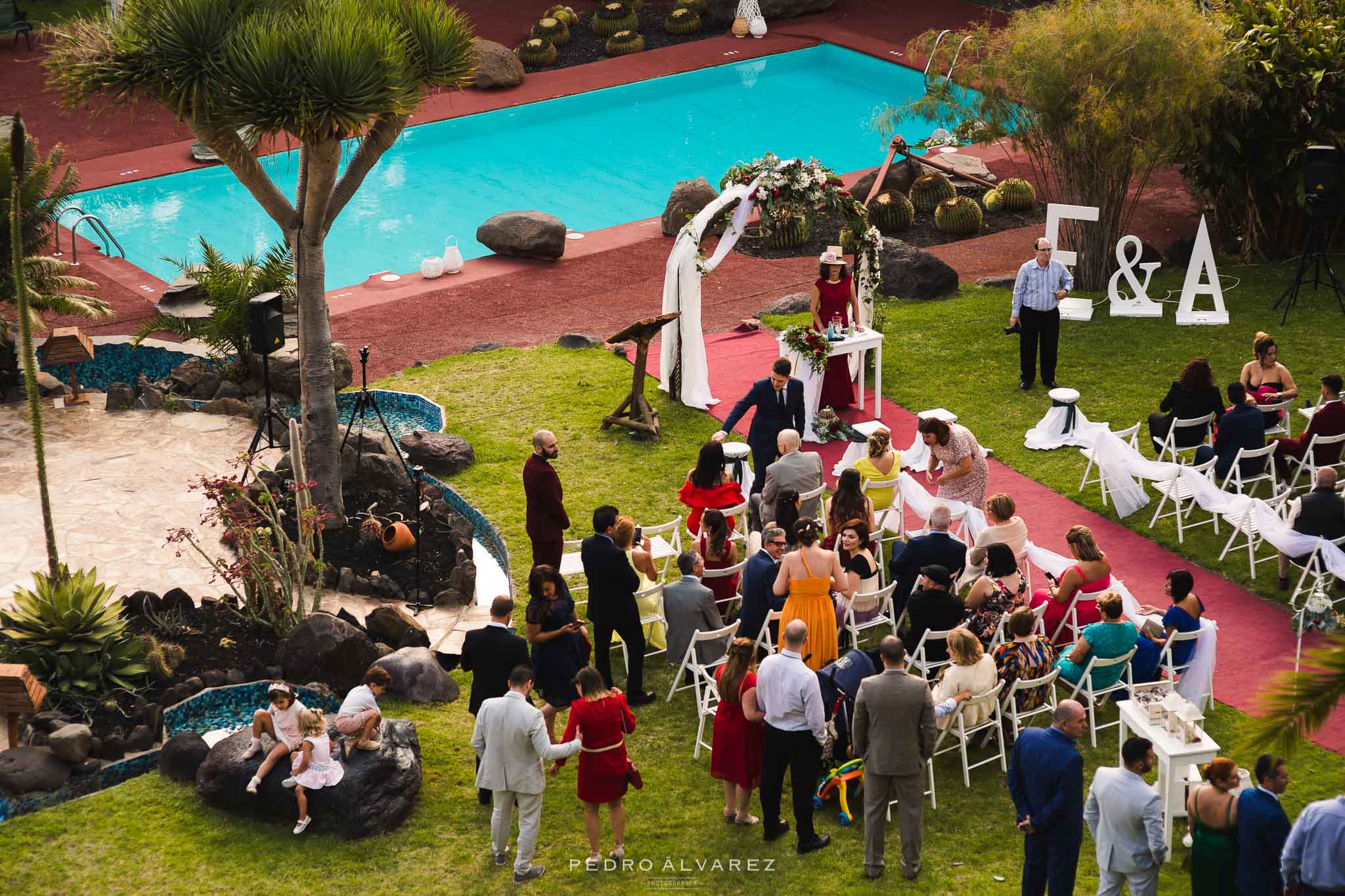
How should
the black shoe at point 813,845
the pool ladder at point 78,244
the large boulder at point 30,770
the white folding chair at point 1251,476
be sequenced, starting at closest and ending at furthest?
the black shoe at point 813,845
the large boulder at point 30,770
the white folding chair at point 1251,476
the pool ladder at point 78,244

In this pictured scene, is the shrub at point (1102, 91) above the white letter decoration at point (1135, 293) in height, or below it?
above

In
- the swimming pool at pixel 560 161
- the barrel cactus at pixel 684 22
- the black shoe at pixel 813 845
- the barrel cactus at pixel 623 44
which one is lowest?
the swimming pool at pixel 560 161

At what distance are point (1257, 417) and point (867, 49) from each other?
20.3 metres

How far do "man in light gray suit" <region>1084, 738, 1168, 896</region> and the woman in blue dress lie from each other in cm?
214

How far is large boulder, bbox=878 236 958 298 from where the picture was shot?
58.7 feet

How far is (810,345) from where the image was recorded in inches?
544

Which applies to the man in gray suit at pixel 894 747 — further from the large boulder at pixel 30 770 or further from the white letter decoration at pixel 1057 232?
the white letter decoration at pixel 1057 232

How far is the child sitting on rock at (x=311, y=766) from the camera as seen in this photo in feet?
27.1

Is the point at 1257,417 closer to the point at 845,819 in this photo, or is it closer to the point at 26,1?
the point at 845,819

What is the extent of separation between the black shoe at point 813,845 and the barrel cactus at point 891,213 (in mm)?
13940

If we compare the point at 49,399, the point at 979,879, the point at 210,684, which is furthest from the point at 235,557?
the point at 979,879

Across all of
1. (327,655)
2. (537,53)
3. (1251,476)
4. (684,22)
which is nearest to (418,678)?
(327,655)

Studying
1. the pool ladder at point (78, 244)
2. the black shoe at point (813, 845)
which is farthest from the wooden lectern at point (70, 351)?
the black shoe at point (813, 845)

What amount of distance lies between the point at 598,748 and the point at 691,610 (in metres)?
2.02
